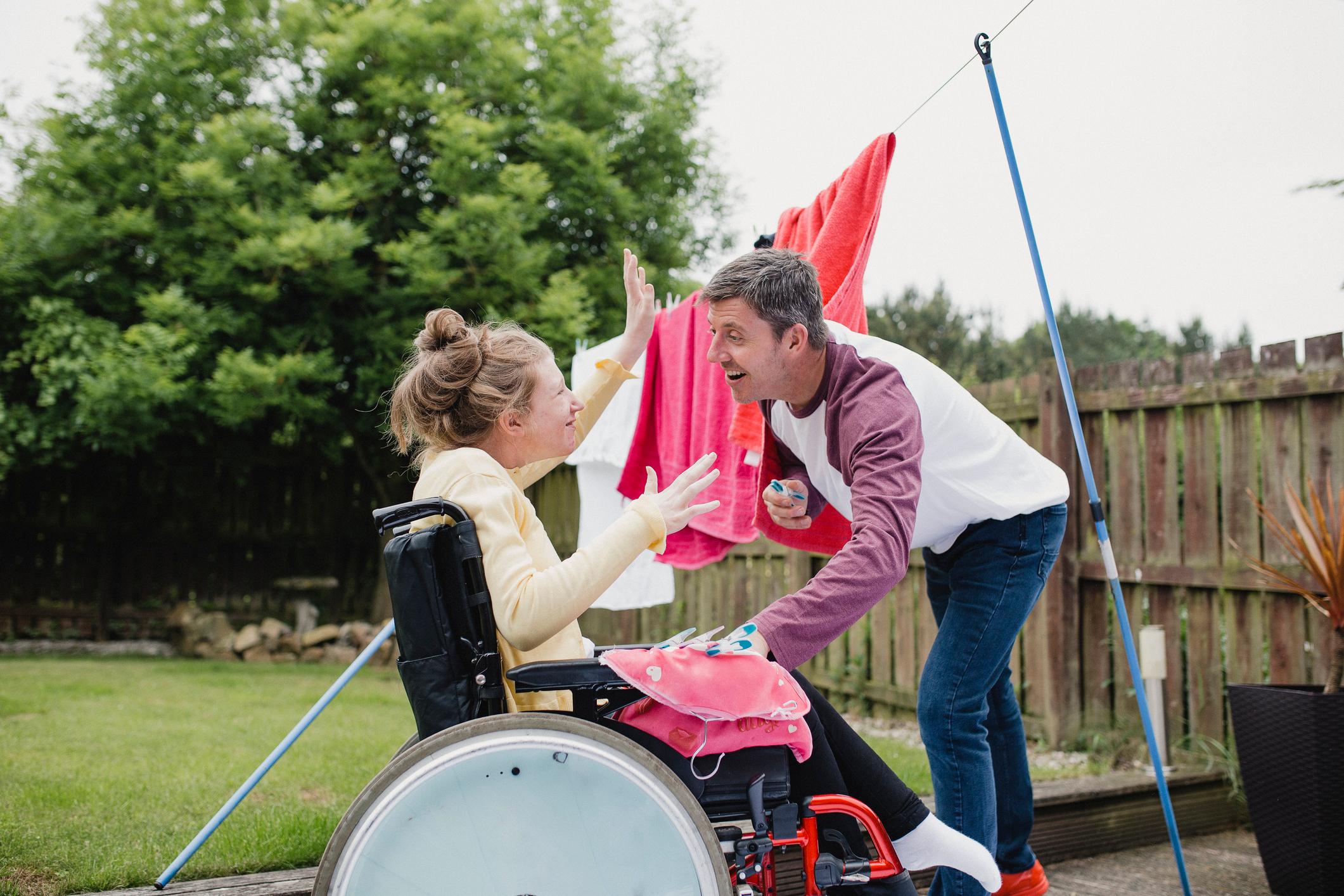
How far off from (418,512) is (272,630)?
6.55m

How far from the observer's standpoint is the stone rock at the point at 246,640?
706 centimetres

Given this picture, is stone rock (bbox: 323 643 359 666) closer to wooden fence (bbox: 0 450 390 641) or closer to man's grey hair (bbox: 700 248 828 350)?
wooden fence (bbox: 0 450 390 641)

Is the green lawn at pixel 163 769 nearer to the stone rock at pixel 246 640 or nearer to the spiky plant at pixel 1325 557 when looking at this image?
the stone rock at pixel 246 640

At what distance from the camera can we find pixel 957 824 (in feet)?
5.58

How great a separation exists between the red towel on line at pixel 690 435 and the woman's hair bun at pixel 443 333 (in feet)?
3.09

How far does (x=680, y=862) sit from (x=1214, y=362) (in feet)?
8.65

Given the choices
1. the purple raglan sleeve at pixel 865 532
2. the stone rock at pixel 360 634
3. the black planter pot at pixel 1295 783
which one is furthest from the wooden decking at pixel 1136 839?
the stone rock at pixel 360 634

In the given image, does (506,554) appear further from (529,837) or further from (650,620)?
(650,620)

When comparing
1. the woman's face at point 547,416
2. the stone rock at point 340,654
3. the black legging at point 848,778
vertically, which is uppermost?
the woman's face at point 547,416

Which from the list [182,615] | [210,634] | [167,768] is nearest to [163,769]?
[167,768]

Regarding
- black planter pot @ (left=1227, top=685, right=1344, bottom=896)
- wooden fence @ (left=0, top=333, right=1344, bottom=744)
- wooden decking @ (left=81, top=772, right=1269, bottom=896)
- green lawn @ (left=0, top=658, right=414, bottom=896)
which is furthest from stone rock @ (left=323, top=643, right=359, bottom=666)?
black planter pot @ (left=1227, top=685, right=1344, bottom=896)

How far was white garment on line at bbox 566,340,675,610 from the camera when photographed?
319 cm

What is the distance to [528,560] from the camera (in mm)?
1388

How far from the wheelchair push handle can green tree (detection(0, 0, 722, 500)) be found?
4523 millimetres
